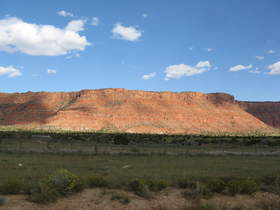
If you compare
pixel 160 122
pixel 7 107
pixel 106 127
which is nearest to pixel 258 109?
pixel 160 122

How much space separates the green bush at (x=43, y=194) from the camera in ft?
28.0

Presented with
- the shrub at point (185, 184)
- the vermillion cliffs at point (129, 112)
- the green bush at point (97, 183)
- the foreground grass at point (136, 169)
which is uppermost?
the vermillion cliffs at point (129, 112)

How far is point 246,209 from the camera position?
8.72m

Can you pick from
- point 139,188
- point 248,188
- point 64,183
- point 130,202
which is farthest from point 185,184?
point 64,183

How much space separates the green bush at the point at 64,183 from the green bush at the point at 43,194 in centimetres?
25

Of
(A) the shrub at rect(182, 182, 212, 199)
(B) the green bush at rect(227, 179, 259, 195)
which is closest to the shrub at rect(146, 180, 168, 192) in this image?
(A) the shrub at rect(182, 182, 212, 199)

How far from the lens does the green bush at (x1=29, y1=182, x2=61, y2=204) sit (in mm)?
8523

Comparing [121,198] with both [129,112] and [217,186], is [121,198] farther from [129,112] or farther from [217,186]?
[129,112]

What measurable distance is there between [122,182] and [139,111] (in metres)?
106

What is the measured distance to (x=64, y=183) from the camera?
940 cm

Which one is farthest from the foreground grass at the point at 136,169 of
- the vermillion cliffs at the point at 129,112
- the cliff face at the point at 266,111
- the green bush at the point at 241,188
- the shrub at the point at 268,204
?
the cliff face at the point at 266,111

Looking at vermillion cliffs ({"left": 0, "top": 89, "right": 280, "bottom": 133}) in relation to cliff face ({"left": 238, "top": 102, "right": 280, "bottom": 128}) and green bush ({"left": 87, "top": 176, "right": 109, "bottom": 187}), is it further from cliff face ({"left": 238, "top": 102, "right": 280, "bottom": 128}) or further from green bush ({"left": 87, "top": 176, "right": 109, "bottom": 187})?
green bush ({"left": 87, "top": 176, "right": 109, "bottom": 187})

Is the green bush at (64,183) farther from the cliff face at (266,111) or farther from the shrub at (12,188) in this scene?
the cliff face at (266,111)

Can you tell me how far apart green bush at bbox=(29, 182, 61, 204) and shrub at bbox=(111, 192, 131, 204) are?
5.34ft
